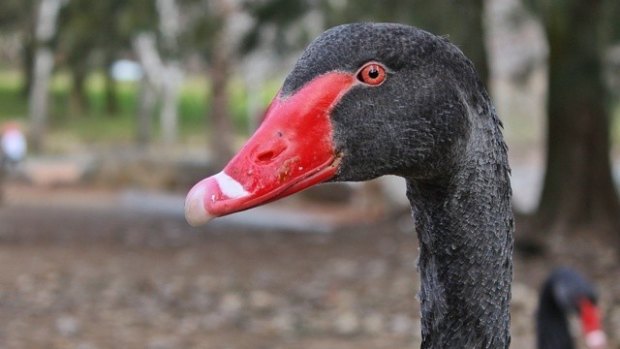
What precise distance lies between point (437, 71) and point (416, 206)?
0.32m

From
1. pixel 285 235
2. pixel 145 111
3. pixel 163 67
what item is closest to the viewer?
pixel 285 235

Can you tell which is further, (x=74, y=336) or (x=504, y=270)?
(x=74, y=336)

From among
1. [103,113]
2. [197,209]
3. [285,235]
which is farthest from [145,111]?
[197,209]

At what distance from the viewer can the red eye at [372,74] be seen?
84.0 inches

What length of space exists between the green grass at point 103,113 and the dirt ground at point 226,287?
1867 cm

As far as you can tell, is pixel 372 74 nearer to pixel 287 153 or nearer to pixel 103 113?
pixel 287 153

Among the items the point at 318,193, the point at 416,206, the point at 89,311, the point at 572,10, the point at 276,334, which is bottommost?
the point at 416,206

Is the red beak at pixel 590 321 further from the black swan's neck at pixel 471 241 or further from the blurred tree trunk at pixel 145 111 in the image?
the blurred tree trunk at pixel 145 111

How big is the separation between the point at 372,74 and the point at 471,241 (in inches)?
16.2

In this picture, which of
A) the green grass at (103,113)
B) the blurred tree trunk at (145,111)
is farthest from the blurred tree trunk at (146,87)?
the green grass at (103,113)

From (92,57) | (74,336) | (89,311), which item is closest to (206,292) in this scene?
(89,311)

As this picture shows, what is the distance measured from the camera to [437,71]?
216cm

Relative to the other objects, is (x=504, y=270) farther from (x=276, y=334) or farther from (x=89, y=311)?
(x=89, y=311)

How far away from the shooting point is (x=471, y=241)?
7.34 ft
